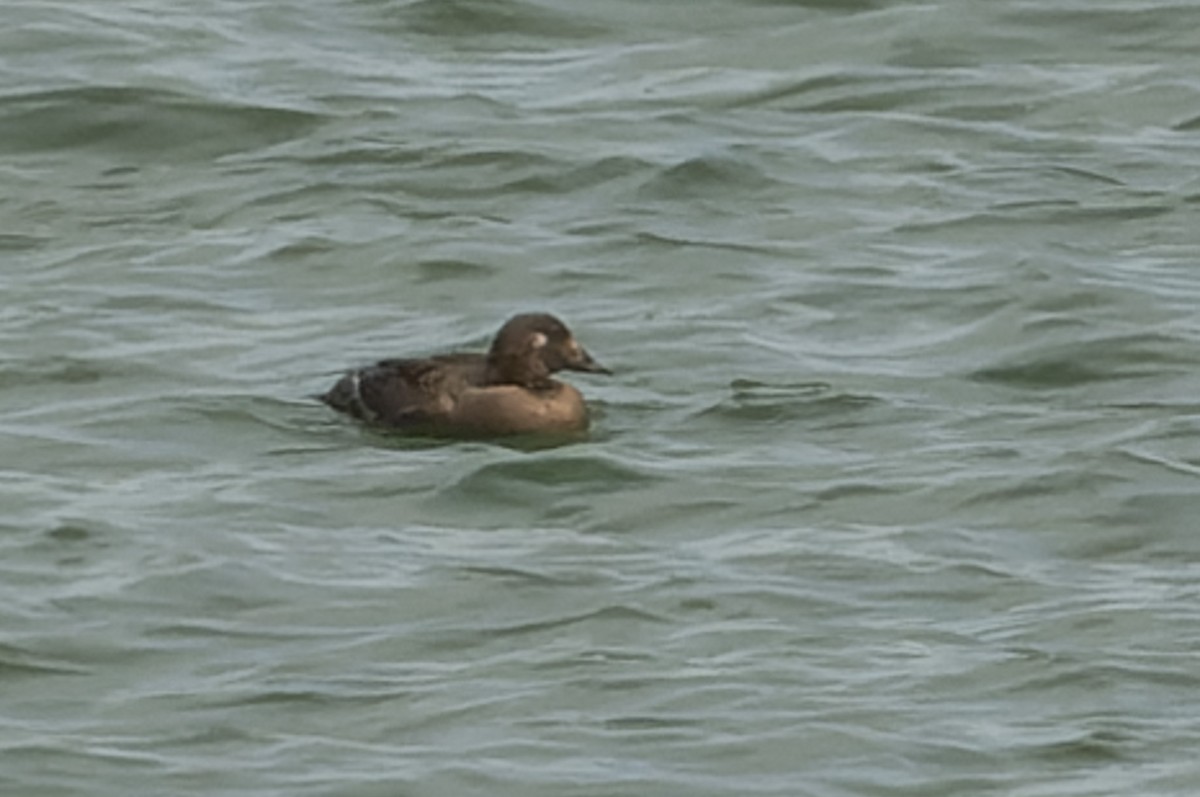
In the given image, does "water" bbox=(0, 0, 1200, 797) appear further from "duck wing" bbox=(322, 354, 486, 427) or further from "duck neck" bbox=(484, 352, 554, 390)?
"duck neck" bbox=(484, 352, 554, 390)

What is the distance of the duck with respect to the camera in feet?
45.7

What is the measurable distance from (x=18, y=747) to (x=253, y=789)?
63 cm

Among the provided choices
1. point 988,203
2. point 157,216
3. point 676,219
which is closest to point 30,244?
point 157,216

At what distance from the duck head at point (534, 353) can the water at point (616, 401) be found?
0.21m

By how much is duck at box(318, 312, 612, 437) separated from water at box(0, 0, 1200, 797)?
0.13 meters

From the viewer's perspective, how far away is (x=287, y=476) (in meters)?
13.3

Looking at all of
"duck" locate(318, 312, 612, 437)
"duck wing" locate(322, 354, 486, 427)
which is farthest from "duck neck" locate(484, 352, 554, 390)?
"duck wing" locate(322, 354, 486, 427)

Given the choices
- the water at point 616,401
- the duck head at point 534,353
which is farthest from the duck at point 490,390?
the water at point 616,401

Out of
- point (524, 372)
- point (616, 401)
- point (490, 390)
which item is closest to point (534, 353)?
point (524, 372)

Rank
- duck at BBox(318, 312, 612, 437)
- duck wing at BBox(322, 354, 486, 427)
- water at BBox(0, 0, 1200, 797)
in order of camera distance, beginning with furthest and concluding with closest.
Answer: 1. duck at BBox(318, 312, 612, 437)
2. duck wing at BBox(322, 354, 486, 427)
3. water at BBox(0, 0, 1200, 797)

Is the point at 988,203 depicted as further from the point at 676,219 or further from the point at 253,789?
the point at 253,789

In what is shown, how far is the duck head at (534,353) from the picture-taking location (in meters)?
14.0

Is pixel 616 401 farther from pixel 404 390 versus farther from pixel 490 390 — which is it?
pixel 404 390

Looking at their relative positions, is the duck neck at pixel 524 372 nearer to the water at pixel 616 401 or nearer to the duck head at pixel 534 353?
the duck head at pixel 534 353
